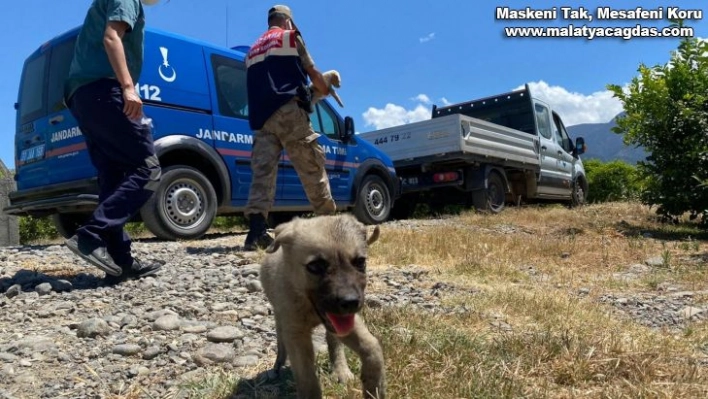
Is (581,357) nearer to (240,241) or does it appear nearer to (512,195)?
(240,241)

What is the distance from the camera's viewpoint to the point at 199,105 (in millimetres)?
7562

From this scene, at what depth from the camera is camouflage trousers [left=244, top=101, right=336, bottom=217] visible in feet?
19.4

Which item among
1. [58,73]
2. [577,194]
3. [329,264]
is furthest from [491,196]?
[329,264]

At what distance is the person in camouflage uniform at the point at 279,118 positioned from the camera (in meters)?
5.89

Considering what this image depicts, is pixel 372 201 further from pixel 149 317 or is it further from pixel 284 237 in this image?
pixel 284 237

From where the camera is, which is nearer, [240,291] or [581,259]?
[240,291]

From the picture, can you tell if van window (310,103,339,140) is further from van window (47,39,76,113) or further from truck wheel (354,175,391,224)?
van window (47,39,76,113)

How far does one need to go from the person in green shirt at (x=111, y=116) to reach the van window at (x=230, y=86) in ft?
10.8

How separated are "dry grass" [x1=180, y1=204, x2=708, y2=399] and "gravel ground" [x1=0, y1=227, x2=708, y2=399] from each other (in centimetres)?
27

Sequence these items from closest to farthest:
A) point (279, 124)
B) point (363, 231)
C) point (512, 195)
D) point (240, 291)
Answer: point (363, 231), point (240, 291), point (279, 124), point (512, 195)

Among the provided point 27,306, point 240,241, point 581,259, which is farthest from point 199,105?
point 581,259

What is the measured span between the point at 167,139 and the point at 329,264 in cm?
512

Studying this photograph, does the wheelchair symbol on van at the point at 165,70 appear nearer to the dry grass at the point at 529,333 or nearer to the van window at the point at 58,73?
the van window at the point at 58,73

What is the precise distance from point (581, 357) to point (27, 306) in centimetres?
360
